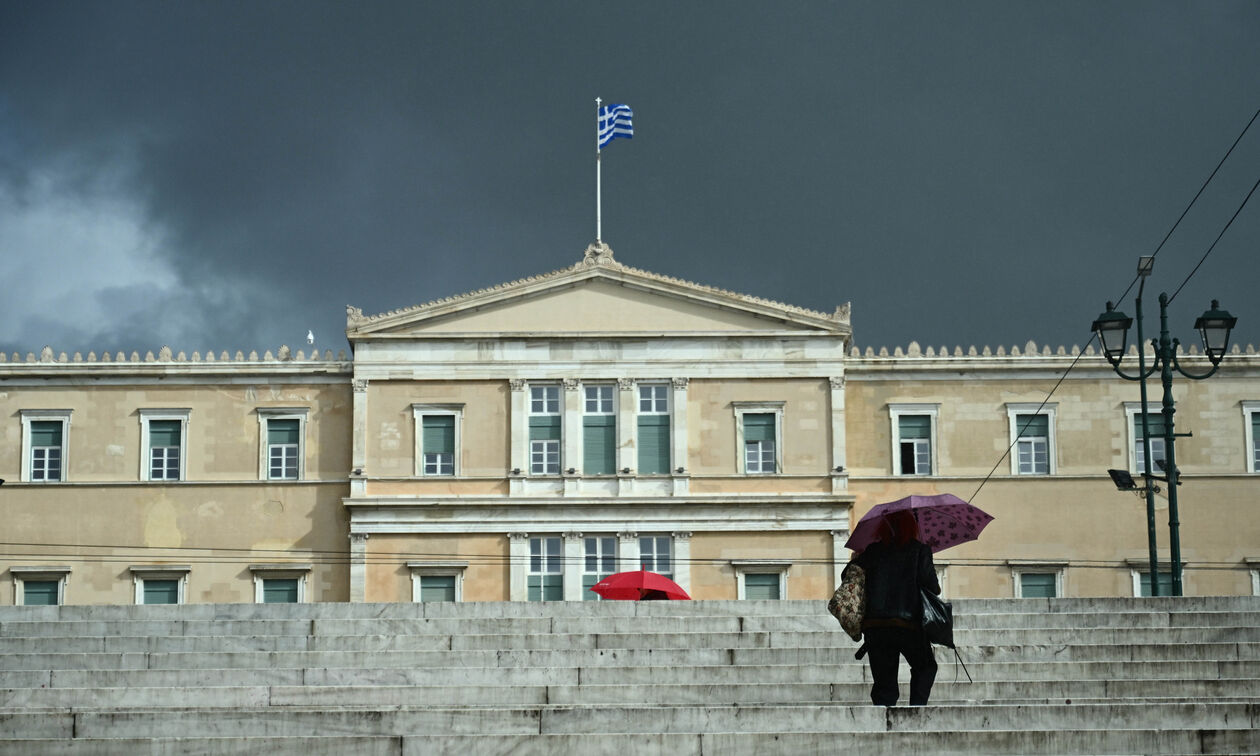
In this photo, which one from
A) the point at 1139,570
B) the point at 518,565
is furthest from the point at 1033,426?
the point at 518,565

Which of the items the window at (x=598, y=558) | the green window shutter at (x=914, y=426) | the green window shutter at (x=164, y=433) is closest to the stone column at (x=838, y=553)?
the green window shutter at (x=914, y=426)

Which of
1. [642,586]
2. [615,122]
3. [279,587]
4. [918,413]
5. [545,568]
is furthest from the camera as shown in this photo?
[615,122]

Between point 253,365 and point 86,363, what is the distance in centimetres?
383

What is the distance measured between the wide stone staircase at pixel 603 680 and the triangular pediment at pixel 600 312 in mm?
22341

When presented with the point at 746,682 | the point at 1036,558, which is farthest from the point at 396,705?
the point at 1036,558

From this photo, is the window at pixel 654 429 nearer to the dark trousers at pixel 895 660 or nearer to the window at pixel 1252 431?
the window at pixel 1252 431

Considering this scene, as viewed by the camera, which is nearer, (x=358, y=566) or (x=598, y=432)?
(x=358, y=566)

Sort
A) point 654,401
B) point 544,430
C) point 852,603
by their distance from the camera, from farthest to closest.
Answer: point 654,401 → point 544,430 → point 852,603

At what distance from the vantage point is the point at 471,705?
18.7 meters

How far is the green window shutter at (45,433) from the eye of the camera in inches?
1801

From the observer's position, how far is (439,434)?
44969 millimetres

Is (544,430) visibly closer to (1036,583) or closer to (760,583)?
(760,583)

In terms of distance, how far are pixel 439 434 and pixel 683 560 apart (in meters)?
6.21

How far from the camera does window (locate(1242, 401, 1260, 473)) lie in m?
45.6
